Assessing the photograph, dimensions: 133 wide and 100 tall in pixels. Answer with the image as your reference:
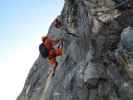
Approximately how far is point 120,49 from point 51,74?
9448 millimetres

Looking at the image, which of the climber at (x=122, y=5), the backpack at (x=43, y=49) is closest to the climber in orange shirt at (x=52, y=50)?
the backpack at (x=43, y=49)

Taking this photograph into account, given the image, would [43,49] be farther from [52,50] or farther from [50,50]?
[52,50]

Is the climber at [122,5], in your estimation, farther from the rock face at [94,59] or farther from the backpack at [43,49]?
the backpack at [43,49]

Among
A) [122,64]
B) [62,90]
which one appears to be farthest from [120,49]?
[62,90]

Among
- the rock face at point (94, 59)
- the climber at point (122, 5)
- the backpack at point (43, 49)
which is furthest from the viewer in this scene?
the backpack at point (43, 49)

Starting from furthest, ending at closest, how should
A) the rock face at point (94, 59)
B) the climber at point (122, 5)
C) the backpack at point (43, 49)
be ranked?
the backpack at point (43, 49) < the climber at point (122, 5) < the rock face at point (94, 59)

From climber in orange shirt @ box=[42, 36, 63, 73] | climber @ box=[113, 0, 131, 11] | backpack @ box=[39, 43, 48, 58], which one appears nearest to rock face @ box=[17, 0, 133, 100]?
climber @ box=[113, 0, 131, 11]

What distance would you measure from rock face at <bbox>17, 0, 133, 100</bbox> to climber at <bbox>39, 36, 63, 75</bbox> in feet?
1.73

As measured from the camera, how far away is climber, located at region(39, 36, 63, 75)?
992 inches

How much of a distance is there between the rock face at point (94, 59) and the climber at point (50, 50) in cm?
53

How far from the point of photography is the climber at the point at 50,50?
25203 millimetres

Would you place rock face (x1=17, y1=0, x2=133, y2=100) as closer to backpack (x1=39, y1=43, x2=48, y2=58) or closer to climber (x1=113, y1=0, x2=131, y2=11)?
Result: climber (x1=113, y1=0, x2=131, y2=11)

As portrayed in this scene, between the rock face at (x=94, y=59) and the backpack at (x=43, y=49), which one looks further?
the backpack at (x=43, y=49)

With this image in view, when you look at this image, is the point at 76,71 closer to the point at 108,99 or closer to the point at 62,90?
the point at 62,90
